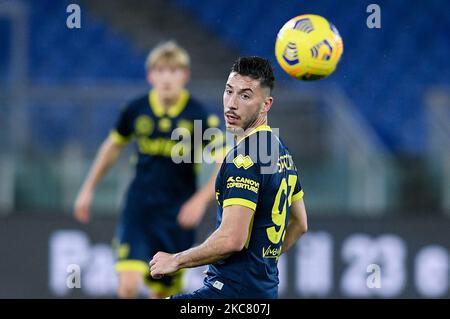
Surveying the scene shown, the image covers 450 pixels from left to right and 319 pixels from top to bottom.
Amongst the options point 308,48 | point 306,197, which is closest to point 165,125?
point 306,197

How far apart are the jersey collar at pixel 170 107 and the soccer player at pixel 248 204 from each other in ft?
9.09

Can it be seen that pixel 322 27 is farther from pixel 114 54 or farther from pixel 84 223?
pixel 114 54

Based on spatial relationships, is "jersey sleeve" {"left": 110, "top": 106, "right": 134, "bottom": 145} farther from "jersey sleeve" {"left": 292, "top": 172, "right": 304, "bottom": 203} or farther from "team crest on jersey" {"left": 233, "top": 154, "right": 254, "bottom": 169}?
"team crest on jersey" {"left": 233, "top": 154, "right": 254, "bottom": 169}

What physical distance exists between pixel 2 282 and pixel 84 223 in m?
0.96

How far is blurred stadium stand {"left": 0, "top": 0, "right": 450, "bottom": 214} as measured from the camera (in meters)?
9.36

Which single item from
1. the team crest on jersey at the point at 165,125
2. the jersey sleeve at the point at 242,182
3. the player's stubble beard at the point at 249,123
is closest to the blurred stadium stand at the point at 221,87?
the team crest on jersey at the point at 165,125

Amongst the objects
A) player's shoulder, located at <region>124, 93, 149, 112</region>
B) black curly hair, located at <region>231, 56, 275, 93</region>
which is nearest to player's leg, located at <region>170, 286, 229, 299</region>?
black curly hair, located at <region>231, 56, 275, 93</region>

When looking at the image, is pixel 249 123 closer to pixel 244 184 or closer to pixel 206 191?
pixel 244 184

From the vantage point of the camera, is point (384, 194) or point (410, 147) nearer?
point (384, 194)

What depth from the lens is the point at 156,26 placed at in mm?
13109

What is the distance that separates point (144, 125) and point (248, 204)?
10.5 feet

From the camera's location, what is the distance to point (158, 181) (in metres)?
7.55

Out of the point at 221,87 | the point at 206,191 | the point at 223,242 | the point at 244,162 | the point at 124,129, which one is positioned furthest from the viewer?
the point at 221,87

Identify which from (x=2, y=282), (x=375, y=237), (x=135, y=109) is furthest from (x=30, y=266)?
(x=375, y=237)
